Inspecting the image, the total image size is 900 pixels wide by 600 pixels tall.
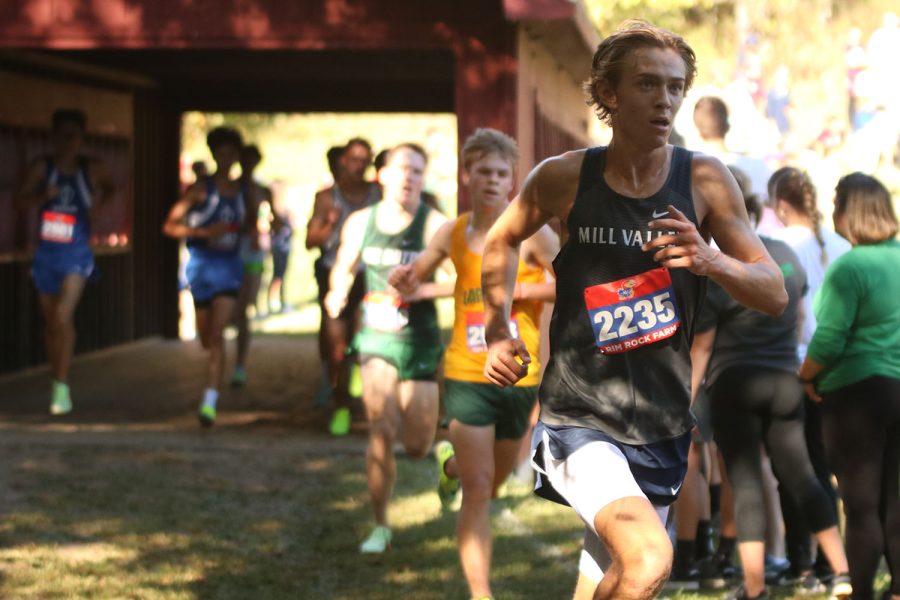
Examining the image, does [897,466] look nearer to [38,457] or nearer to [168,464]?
[168,464]

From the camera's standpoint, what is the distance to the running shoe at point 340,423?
39.5ft

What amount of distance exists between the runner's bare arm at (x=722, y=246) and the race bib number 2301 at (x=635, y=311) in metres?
0.11

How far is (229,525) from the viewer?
8734 mm

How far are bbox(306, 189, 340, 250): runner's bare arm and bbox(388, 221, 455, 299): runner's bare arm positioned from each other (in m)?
4.31

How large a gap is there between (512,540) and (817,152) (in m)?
26.0

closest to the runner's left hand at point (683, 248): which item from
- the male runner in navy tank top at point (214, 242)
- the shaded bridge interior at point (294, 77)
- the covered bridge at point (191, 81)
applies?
the covered bridge at point (191, 81)

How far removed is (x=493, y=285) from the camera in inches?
201

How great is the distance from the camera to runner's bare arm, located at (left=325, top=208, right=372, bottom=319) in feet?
26.3

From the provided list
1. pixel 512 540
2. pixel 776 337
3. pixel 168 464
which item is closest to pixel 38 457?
pixel 168 464

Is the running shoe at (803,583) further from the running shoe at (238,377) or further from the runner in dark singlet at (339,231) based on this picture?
the running shoe at (238,377)

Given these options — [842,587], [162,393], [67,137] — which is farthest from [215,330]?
[842,587]

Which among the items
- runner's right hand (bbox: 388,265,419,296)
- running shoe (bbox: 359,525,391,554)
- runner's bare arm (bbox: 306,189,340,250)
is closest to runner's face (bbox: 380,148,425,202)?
runner's right hand (bbox: 388,265,419,296)

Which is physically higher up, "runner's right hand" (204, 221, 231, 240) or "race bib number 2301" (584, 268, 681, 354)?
"runner's right hand" (204, 221, 231, 240)

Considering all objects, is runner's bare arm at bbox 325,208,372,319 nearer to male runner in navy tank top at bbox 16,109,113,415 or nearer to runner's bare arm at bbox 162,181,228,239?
runner's bare arm at bbox 162,181,228,239
